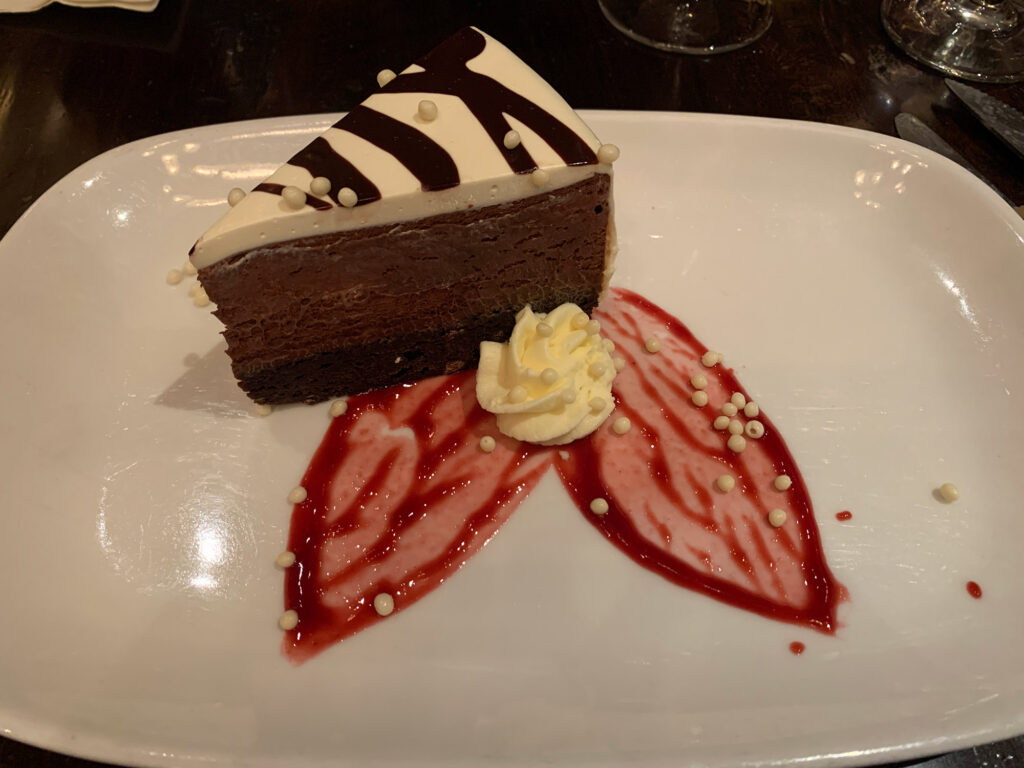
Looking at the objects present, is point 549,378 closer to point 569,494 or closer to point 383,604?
point 569,494

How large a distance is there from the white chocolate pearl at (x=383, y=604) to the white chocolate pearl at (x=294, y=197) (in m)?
0.84

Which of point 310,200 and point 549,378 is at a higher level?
point 310,200

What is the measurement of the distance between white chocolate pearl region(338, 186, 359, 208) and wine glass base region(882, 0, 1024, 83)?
2447 mm

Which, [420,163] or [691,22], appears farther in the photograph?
[691,22]

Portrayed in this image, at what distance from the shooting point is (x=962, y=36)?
267 centimetres

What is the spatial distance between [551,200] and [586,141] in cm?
15

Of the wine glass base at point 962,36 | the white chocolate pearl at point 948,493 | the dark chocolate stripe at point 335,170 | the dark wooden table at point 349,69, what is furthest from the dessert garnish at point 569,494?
the wine glass base at point 962,36

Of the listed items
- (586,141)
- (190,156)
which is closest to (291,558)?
(586,141)

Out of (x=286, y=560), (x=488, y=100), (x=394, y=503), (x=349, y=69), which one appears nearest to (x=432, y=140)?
(x=488, y=100)

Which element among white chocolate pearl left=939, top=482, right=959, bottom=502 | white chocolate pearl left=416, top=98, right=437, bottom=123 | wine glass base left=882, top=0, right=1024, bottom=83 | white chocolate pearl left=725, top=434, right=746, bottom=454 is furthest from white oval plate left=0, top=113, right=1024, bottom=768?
wine glass base left=882, top=0, right=1024, bottom=83

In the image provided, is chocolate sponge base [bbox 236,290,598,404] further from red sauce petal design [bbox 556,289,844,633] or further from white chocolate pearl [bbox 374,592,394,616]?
white chocolate pearl [bbox 374,592,394,616]

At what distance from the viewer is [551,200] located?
5.09ft

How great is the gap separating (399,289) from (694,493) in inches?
34.0

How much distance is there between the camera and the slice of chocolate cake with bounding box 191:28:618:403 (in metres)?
1.45
